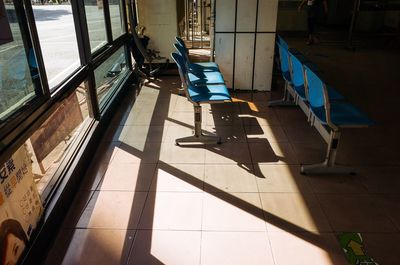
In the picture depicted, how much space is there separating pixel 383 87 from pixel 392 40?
12.8ft

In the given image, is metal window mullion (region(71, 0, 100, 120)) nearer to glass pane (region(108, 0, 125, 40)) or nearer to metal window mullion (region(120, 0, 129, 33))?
glass pane (region(108, 0, 125, 40))

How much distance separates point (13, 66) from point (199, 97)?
61.6 inches

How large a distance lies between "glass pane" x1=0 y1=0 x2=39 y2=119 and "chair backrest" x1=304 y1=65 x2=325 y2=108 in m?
1.95

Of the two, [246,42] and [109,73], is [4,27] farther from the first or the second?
[246,42]

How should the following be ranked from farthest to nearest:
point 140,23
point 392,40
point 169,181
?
point 392,40 < point 140,23 < point 169,181

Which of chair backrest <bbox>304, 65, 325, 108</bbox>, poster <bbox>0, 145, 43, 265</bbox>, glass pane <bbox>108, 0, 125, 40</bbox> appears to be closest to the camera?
poster <bbox>0, 145, 43, 265</bbox>

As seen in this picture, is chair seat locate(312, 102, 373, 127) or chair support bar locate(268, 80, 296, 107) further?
chair support bar locate(268, 80, 296, 107)

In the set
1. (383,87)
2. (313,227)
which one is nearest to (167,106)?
(313,227)

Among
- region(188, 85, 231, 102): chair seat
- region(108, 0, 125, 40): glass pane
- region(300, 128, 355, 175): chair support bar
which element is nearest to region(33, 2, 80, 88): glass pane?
region(108, 0, 125, 40): glass pane

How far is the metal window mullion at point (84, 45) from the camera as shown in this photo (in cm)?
280

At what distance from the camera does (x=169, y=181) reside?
101 inches

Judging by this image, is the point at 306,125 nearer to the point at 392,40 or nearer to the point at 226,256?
the point at 226,256

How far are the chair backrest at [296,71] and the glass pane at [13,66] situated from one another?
2165 mm

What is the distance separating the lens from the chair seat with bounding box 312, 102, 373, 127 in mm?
2486
